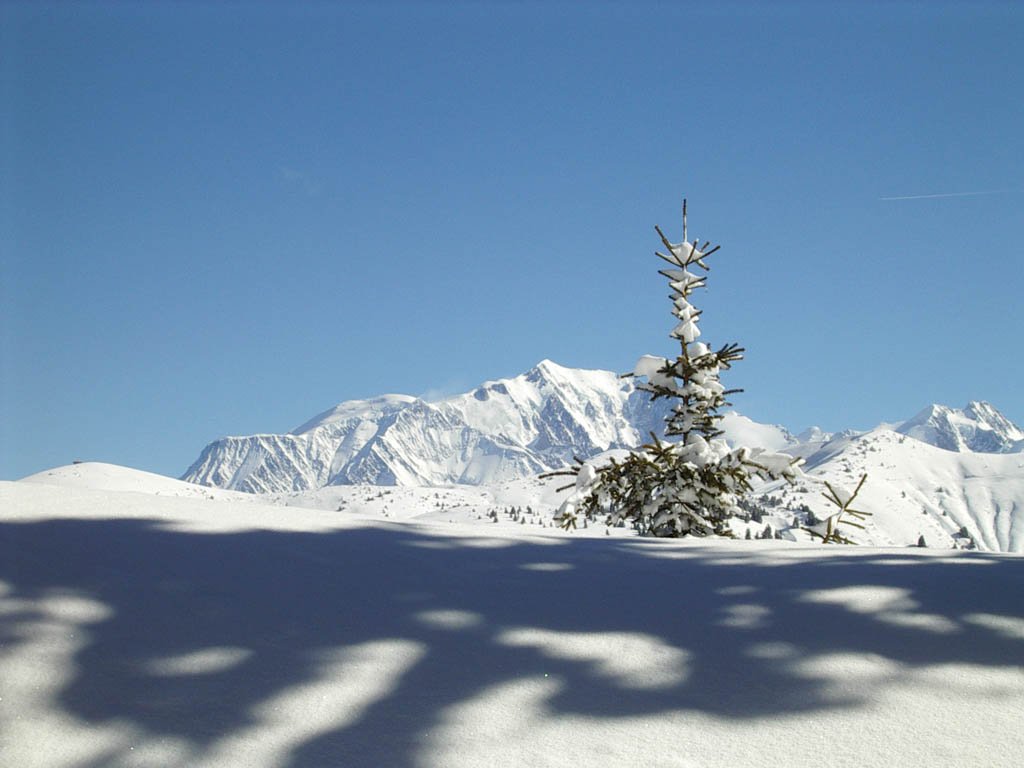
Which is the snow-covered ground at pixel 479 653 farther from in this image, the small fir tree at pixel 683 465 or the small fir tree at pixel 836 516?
the small fir tree at pixel 683 465

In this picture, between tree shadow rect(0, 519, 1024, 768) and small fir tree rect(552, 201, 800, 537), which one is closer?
tree shadow rect(0, 519, 1024, 768)

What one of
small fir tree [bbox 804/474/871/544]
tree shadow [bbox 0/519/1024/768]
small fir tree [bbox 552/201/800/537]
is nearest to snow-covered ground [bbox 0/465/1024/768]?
tree shadow [bbox 0/519/1024/768]

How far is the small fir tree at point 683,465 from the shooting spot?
1101cm

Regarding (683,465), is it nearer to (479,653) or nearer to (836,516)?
(836,516)

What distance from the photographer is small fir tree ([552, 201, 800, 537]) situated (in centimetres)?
1101

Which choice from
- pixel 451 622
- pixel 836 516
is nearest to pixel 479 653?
pixel 451 622

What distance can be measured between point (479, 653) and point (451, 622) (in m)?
0.29

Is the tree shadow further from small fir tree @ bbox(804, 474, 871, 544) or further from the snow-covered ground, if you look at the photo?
small fir tree @ bbox(804, 474, 871, 544)

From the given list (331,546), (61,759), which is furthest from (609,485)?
(61,759)

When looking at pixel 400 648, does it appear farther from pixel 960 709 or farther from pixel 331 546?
pixel 960 709

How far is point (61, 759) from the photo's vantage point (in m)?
3.14

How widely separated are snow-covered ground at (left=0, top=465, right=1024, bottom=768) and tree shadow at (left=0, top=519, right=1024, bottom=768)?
0.04 feet

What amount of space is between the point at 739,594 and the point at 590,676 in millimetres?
1092

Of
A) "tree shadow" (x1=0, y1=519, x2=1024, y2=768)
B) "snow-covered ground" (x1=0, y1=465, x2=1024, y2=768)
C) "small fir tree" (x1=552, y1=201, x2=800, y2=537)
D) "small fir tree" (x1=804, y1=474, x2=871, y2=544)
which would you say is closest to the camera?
"snow-covered ground" (x1=0, y1=465, x2=1024, y2=768)
